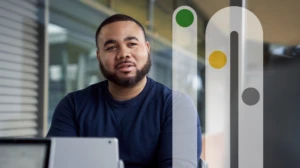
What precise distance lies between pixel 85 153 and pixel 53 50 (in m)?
1.55

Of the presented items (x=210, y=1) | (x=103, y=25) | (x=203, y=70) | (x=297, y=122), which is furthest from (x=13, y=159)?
(x=210, y=1)

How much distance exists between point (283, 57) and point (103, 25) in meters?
0.61

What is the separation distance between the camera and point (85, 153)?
650 mm

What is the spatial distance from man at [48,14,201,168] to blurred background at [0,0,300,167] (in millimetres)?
578

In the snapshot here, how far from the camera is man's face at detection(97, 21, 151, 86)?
38.0 inches

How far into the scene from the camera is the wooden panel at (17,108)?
71.6 inches

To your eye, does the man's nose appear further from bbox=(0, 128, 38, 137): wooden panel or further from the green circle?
bbox=(0, 128, 38, 137): wooden panel

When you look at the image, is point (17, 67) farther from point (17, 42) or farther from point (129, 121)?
point (129, 121)

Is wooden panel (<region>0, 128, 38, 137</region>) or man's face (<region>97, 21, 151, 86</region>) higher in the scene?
man's face (<region>97, 21, 151, 86</region>)

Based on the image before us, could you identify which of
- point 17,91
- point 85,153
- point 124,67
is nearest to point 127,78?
point 124,67

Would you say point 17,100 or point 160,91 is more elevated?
point 17,100
